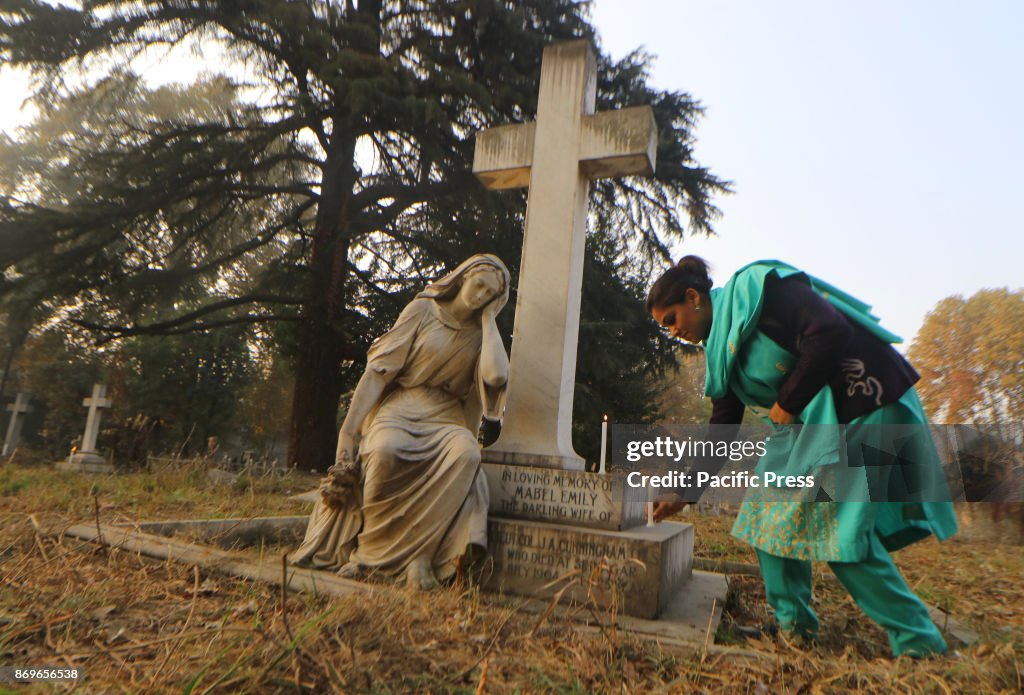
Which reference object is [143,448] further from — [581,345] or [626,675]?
[626,675]

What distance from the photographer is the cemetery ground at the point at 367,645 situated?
1.62m

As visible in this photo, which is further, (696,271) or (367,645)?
(696,271)

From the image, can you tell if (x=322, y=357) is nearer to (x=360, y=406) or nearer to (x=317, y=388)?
(x=317, y=388)

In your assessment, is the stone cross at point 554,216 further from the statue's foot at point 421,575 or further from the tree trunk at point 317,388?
the tree trunk at point 317,388

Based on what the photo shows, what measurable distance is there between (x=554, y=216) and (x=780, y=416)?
86.1 inches

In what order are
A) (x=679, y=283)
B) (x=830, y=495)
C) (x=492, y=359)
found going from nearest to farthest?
(x=830, y=495) → (x=679, y=283) → (x=492, y=359)

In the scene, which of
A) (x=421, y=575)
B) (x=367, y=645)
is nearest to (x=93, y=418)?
(x=421, y=575)

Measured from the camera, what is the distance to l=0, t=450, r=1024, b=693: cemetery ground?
1623 millimetres

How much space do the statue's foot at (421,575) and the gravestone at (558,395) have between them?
1.09 feet

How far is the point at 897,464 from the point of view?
7.55ft

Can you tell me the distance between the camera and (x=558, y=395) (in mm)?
3846

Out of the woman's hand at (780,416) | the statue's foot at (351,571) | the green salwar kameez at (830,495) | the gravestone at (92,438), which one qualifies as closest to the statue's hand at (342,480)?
the statue's foot at (351,571)

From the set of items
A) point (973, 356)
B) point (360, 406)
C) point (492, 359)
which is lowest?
point (360, 406)

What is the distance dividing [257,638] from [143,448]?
15528 millimetres
